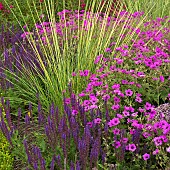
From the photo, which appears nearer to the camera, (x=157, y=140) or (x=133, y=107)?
(x=157, y=140)

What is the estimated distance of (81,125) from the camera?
3305 millimetres

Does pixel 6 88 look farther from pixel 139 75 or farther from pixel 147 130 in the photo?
pixel 147 130

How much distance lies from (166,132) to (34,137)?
5.03ft

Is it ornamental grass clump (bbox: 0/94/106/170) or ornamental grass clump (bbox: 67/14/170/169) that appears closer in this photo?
ornamental grass clump (bbox: 0/94/106/170)

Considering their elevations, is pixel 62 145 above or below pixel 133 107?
above

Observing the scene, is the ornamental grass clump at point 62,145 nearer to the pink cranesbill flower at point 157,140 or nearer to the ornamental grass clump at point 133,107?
the ornamental grass clump at point 133,107

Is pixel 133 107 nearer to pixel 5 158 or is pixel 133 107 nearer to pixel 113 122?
pixel 113 122

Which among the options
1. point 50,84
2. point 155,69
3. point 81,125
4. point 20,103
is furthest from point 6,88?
point 155,69

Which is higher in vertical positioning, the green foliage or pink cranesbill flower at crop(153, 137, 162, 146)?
pink cranesbill flower at crop(153, 137, 162, 146)

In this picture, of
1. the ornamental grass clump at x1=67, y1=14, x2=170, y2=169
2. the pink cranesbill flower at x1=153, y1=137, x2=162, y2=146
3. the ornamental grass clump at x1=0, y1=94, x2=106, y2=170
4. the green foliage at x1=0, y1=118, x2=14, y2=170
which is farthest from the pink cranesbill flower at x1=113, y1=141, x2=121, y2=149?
the green foliage at x1=0, y1=118, x2=14, y2=170

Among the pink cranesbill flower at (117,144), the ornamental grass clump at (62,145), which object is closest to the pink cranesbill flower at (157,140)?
the pink cranesbill flower at (117,144)

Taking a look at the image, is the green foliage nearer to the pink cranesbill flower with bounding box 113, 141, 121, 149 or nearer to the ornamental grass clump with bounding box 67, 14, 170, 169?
the ornamental grass clump with bounding box 67, 14, 170, 169

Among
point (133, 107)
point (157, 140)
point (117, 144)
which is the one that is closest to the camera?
point (157, 140)

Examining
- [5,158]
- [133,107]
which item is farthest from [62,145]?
[133,107]
